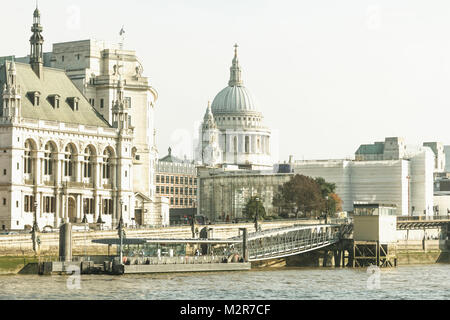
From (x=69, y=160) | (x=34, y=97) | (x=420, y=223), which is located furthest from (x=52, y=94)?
(x=420, y=223)

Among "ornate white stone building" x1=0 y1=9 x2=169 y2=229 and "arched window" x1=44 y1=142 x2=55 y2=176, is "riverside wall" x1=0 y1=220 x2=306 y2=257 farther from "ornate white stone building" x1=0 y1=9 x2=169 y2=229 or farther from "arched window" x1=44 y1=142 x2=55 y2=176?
"arched window" x1=44 y1=142 x2=55 y2=176

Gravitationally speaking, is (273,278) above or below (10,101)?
below

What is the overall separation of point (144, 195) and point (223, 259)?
4706 cm

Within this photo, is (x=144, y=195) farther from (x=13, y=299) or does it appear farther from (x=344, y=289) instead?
(x=13, y=299)

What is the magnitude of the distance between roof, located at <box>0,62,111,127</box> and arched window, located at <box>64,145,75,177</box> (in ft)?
11.1

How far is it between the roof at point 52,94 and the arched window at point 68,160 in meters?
3.39

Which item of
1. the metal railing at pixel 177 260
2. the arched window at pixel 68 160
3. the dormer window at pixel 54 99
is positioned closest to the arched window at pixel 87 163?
the arched window at pixel 68 160

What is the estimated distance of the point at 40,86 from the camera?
468 ft

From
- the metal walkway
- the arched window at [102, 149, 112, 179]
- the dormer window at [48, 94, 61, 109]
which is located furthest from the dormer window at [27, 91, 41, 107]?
the metal walkway

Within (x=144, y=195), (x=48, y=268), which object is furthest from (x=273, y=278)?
(x=144, y=195)

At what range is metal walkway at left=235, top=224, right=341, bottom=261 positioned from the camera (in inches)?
4916

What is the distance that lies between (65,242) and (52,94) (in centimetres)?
3866

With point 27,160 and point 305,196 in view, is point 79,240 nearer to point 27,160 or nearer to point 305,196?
point 27,160

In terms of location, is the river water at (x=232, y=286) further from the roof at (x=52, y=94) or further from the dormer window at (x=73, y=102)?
the dormer window at (x=73, y=102)
